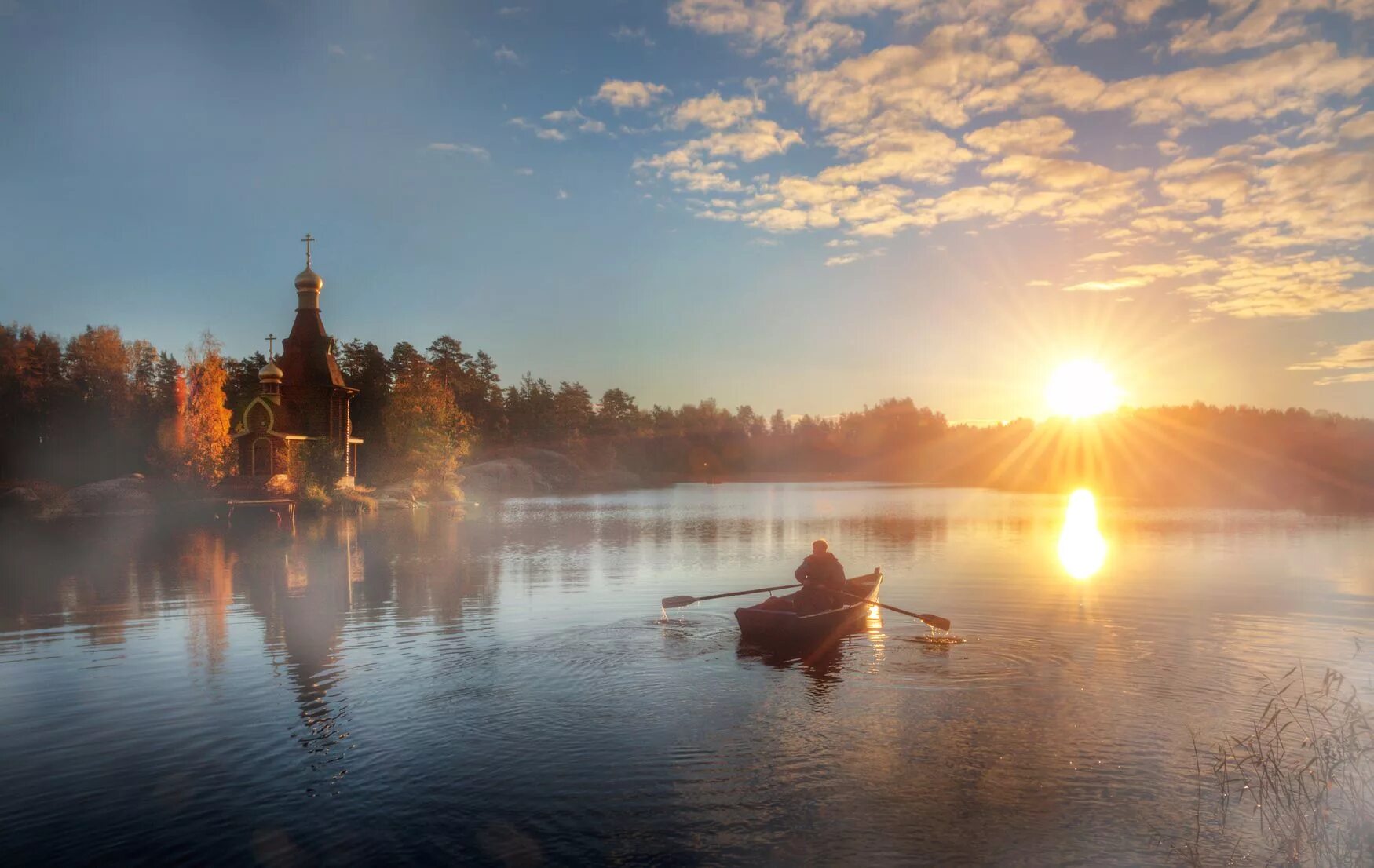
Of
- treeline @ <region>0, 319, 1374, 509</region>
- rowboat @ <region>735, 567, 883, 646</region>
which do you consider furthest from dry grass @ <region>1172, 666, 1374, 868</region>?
treeline @ <region>0, 319, 1374, 509</region>

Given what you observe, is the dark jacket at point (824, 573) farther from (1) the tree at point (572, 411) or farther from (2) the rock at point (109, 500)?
(1) the tree at point (572, 411)

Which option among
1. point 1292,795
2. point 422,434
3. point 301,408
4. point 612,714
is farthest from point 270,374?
point 1292,795

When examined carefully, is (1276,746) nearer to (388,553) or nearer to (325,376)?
(388,553)

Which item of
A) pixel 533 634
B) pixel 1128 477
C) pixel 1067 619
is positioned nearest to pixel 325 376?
pixel 533 634

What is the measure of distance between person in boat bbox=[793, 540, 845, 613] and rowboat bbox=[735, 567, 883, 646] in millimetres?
181

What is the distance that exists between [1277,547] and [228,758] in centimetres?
4240

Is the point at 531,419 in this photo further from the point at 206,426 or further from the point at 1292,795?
the point at 1292,795

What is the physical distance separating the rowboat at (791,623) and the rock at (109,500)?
64694 millimetres

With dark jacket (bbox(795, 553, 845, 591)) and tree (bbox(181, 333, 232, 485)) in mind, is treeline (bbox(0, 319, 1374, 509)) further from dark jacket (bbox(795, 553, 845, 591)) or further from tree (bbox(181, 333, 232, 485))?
dark jacket (bbox(795, 553, 845, 591))

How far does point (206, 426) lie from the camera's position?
72.9 m

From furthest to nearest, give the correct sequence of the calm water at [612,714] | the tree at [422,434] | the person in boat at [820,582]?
the tree at [422,434]
the person in boat at [820,582]
the calm water at [612,714]

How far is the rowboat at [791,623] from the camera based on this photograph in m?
19.4

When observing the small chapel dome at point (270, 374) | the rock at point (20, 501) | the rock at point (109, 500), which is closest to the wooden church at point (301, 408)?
the small chapel dome at point (270, 374)

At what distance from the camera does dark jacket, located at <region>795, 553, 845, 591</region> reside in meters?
21.1
